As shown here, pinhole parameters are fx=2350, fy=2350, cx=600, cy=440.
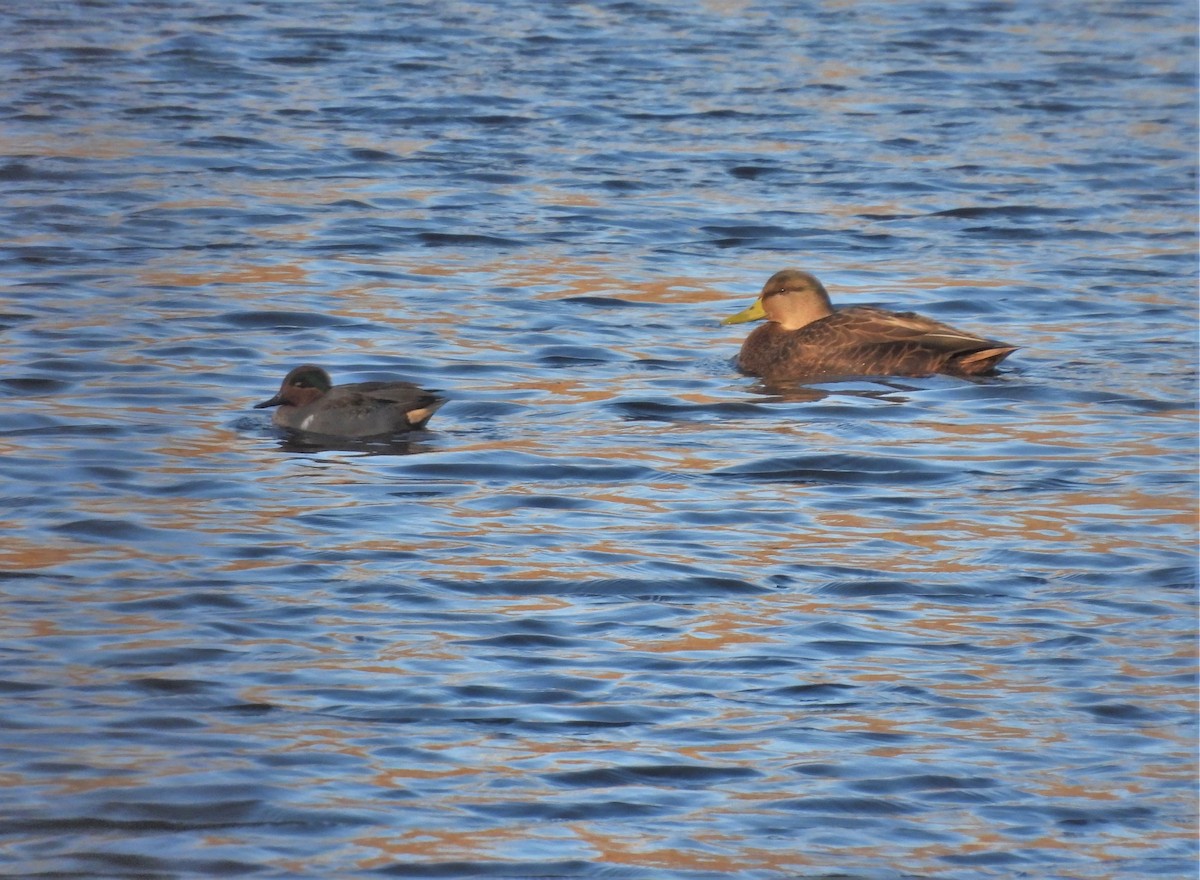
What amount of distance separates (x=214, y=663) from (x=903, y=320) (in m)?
6.02

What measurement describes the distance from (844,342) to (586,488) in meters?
3.12

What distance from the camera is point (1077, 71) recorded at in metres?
21.5

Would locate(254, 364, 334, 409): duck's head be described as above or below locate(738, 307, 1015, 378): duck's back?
above

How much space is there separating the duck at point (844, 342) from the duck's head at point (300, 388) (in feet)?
9.08

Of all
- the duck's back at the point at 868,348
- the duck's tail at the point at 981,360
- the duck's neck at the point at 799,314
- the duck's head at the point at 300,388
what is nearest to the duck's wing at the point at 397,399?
the duck's head at the point at 300,388

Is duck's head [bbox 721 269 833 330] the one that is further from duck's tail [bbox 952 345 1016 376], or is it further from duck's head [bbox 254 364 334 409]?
duck's head [bbox 254 364 334 409]

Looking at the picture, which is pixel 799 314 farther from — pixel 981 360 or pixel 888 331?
pixel 981 360

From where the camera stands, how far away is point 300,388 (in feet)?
34.4

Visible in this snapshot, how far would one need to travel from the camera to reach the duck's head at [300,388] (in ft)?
34.3

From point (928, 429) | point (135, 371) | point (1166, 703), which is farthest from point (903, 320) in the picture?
point (1166, 703)

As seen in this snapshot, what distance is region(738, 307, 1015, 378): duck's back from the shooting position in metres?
12.0

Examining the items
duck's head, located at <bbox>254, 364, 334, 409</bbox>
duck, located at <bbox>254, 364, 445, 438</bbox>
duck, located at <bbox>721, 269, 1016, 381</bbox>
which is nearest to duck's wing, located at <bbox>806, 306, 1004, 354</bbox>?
duck, located at <bbox>721, 269, 1016, 381</bbox>

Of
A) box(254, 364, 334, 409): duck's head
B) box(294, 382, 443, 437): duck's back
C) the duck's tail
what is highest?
box(254, 364, 334, 409): duck's head

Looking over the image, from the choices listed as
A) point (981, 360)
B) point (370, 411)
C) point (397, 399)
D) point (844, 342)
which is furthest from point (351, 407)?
point (981, 360)
